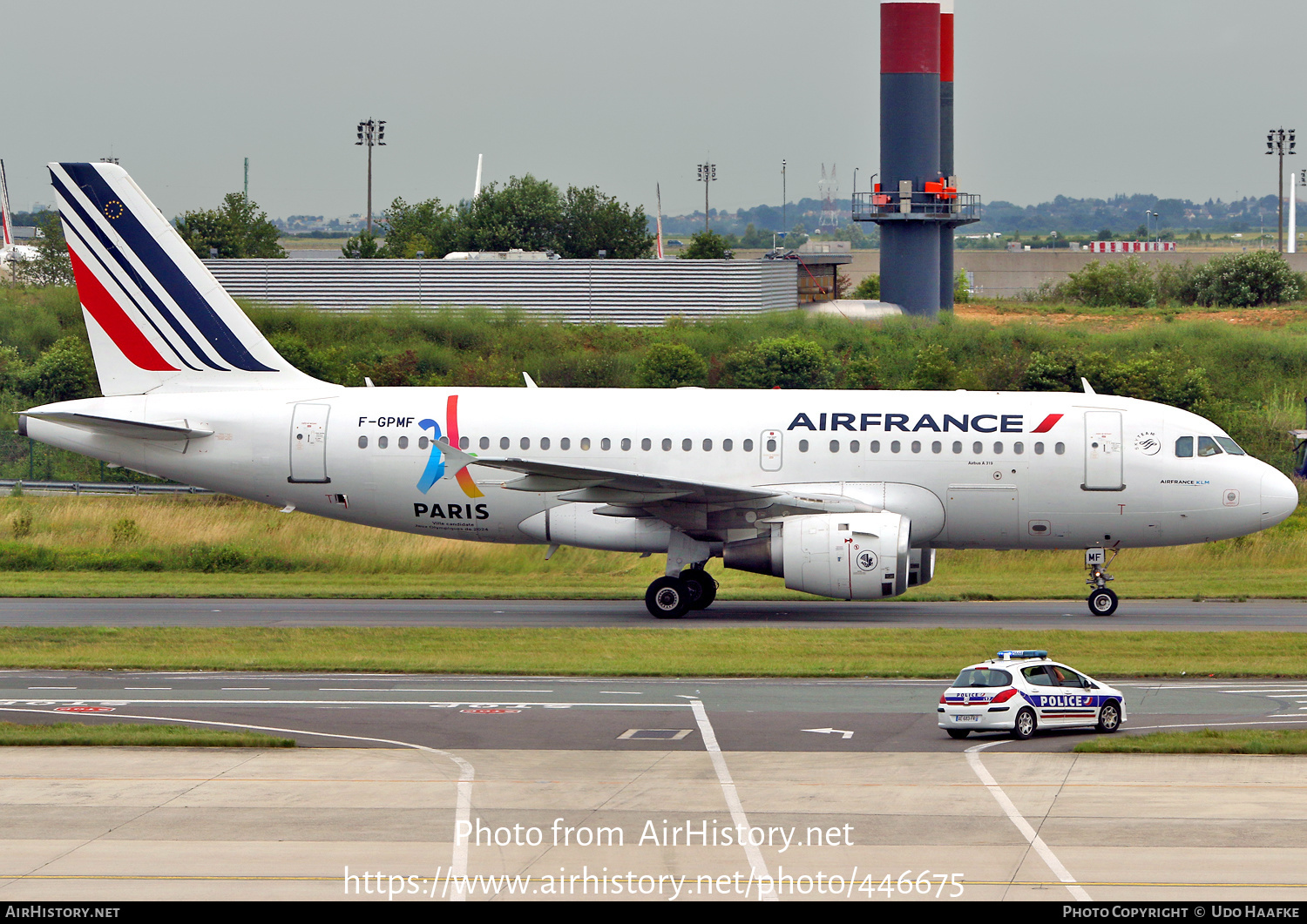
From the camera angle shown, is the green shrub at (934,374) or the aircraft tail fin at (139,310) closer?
the aircraft tail fin at (139,310)

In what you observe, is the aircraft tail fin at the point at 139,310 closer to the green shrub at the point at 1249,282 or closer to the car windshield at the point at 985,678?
the car windshield at the point at 985,678

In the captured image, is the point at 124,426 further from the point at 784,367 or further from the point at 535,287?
the point at 535,287

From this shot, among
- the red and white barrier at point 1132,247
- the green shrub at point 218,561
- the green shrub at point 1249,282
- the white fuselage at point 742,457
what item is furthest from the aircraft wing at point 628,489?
the red and white barrier at point 1132,247

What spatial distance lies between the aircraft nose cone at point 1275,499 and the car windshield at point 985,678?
1408 centimetres

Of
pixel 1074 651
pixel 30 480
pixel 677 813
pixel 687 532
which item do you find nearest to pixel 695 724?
pixel 677 813

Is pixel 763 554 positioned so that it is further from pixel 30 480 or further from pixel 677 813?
pixel 30 480

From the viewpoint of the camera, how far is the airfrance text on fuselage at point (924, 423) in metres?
31.5

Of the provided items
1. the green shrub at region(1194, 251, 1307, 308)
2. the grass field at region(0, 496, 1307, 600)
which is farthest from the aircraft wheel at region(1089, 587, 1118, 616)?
the green shrub at region(1194, 251, 1307, 308)

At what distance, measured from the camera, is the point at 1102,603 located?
31.4 metres

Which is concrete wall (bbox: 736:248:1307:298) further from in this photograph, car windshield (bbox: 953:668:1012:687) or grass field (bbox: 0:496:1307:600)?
car windshield (bbox: 953:668:1012:687)

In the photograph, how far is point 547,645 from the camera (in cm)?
2742

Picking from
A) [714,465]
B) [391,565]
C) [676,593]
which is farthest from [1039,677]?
[391,565]
